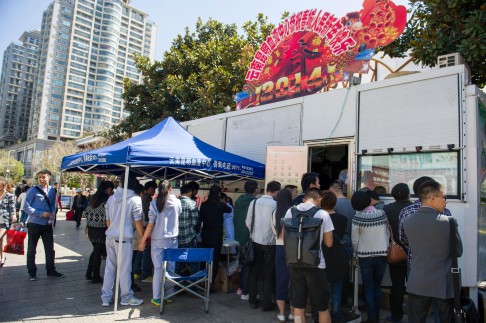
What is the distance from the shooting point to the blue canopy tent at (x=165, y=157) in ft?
15.4

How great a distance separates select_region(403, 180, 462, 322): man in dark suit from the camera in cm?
282

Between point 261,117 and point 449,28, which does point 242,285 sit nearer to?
point 261,117

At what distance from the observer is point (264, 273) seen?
462 centimetres

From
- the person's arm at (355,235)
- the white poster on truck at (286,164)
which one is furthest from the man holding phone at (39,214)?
the person's arm at (355,235)

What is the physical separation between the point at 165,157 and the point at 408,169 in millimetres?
3577

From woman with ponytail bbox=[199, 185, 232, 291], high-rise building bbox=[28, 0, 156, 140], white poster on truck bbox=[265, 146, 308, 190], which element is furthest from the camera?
high-rise building bbox=[28, 0, 156, 140]

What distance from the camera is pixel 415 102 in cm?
482

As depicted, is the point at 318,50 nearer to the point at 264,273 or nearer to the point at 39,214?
the point at 264,273

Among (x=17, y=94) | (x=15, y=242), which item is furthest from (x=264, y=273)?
(x=17, y=94)

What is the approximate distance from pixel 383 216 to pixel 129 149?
11.2 feet

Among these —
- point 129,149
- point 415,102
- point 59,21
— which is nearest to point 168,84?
point 129,149

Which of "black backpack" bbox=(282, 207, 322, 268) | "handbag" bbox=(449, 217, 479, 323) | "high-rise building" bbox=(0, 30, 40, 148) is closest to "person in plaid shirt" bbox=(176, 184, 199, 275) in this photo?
"black backpack" bbox=(282, 207, 322, 268)

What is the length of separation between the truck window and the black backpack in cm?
217

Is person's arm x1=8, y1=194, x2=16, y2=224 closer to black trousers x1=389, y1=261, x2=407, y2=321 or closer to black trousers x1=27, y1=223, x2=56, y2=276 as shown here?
black trousers x1=27, y1=223, x2=56, y2=276
